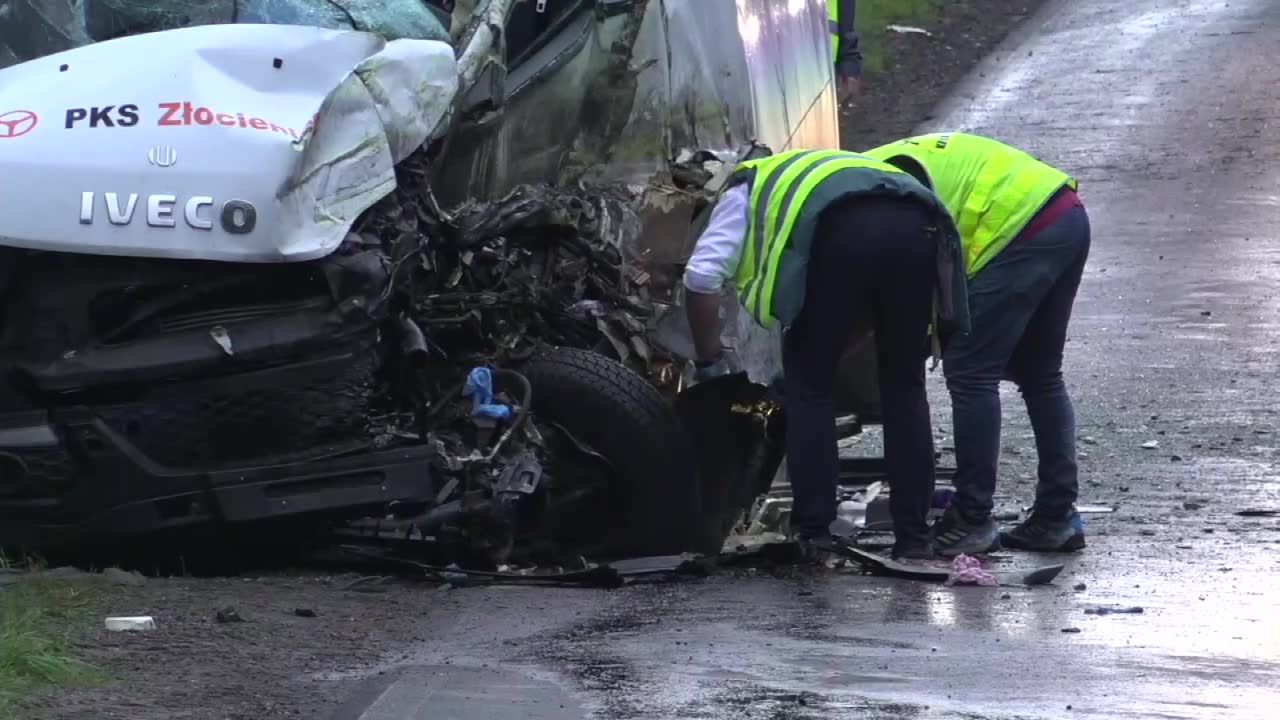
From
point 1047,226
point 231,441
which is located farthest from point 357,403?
point 1047,226

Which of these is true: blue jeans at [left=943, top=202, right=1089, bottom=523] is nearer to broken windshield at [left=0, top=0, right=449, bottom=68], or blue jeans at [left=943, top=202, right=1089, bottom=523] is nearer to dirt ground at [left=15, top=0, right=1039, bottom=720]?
dirt ground at [left=15, top=0, right=1039, bottom=720]

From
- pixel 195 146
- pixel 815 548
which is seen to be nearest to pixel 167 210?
pixel 195 146

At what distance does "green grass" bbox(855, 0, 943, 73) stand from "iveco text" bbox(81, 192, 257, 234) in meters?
13.7

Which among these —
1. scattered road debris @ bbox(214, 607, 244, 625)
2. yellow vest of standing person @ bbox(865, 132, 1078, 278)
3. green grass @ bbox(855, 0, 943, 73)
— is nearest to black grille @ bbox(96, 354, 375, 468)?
scattered road debris @ bbox(214, 607, 244, 625)

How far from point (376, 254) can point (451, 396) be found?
1.74 ft

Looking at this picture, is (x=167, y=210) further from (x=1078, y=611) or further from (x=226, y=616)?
(x=1078, y=611)

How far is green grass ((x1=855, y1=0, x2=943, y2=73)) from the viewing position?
18.7 m

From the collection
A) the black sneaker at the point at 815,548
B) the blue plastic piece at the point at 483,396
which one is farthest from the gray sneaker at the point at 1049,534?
the blue plastic piece at the point at 483,396

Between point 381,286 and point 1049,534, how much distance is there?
90.4 inches

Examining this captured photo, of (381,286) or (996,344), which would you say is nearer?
(381,286)

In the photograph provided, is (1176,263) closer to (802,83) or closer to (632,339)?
(802,83)

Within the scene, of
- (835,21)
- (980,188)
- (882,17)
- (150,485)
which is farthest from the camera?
(882,17)

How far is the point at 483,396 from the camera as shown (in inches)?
218

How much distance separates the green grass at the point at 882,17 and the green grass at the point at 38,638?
14112 mm
